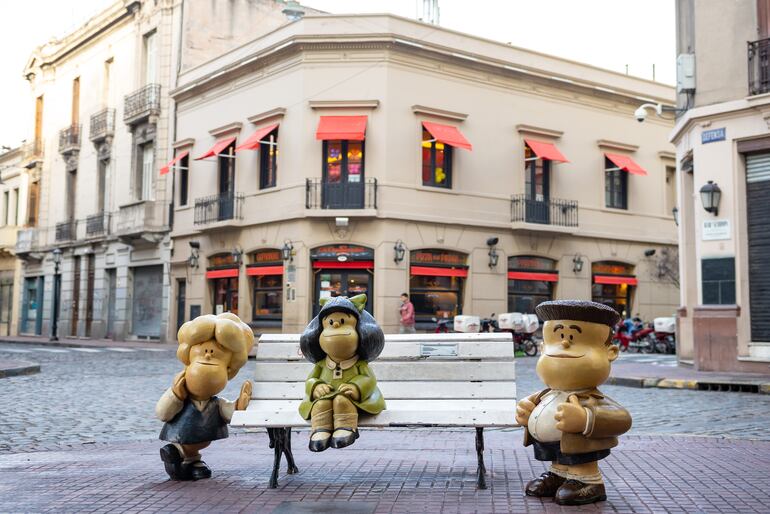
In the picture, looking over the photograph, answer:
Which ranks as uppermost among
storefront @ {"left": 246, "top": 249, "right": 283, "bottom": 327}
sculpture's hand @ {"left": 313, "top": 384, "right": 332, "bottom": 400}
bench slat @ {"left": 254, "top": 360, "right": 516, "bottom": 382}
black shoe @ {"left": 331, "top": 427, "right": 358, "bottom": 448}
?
storefront @ {"left": 246, "top": 249, "right": 283, "bottom": 327}

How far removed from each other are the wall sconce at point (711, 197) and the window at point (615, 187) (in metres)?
14.6

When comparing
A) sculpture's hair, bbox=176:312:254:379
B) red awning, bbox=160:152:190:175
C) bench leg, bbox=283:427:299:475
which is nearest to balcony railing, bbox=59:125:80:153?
red awning, bbox=160:152:190:175

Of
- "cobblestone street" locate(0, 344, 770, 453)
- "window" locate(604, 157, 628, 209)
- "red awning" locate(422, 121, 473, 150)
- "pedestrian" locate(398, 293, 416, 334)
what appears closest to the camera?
Answer: "cobblestone street" locate(0, 344, 770, 453)

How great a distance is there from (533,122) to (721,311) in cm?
1408

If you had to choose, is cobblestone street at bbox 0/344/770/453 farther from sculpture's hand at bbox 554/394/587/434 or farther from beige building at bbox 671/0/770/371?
beige building at bbox 671/0/770/371

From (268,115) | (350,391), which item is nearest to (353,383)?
(350,391)

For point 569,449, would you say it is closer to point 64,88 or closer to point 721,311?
point 721,311

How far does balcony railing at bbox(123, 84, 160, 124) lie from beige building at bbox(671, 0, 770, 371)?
70.2 ft

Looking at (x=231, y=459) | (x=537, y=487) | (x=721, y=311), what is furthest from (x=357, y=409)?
(x=721, y=311)

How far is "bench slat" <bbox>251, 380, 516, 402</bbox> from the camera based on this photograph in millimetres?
5523

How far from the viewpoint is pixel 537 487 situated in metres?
4.89

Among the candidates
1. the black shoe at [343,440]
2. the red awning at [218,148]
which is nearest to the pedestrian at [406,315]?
the red awning at [218,148]

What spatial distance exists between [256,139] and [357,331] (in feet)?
68.2

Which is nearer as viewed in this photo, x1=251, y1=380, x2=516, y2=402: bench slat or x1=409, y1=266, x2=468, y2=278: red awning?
x1=251, y1=380, x2=516, y2=402: bench slat
